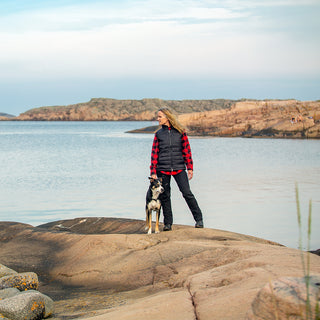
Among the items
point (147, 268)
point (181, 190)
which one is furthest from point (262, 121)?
point (147, 268)

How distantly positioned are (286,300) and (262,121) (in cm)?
4775

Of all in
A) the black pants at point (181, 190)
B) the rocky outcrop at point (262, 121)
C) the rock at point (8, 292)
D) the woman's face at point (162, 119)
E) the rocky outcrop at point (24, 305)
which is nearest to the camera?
the rocky outcrop at point (24, 305)

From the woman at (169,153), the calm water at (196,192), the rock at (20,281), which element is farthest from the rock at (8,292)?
the calm water at (196,192)

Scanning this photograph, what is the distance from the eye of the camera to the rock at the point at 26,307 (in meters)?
4.88

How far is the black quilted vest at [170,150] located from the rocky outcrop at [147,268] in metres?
1.07

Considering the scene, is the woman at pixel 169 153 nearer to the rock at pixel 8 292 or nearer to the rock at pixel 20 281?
the rock at pixel 20 281

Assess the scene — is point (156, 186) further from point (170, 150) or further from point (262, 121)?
point (262, 121)

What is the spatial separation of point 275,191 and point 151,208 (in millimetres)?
8508

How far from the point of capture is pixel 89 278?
6.72 metres

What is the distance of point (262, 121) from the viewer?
4962 centimetres

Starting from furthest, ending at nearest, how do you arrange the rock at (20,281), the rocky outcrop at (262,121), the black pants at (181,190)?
the rocky outcrop at (262,121) → the black pants at (181,190) → the rock at (20,281)

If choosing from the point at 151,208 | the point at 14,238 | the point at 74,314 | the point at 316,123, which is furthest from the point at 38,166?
the point at 316,123

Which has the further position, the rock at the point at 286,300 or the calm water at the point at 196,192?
the calm water at the point at 196,192

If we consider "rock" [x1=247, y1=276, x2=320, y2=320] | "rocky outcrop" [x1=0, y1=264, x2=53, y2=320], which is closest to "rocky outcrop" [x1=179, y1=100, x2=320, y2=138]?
"rocky outcrop" [x1=0, y1=264, x2=53, y2=320]
